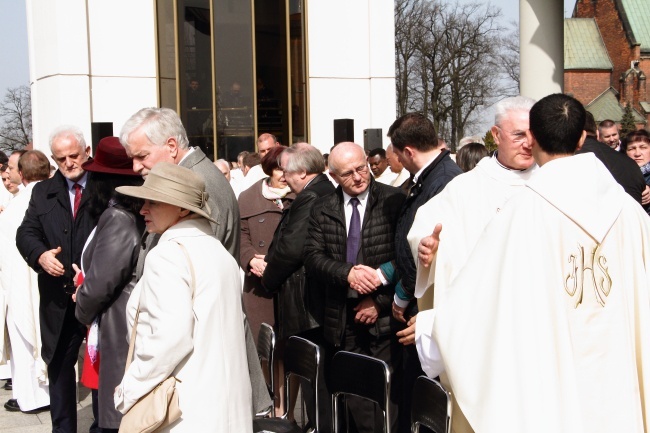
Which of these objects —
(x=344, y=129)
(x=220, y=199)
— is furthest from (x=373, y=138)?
(x=220, y=199)

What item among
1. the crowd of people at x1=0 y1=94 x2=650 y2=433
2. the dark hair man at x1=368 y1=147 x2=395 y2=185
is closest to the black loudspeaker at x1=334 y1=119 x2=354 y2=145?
the dark hair man at x1=368 y1=147 x2=395 y2=185

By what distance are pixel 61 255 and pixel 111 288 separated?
1.52m

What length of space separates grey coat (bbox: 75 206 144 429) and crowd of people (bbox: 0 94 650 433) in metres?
0.01

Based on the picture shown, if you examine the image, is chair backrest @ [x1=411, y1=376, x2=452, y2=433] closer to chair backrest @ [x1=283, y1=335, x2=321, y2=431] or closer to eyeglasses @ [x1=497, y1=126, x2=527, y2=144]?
chair backrest @ [x1=283, y1=335, x2=321, y2=431]

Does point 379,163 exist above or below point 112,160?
below

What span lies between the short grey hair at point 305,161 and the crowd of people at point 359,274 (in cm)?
1

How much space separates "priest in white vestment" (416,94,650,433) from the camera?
3.44m

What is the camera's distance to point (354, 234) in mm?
5871

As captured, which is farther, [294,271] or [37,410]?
[37,410]

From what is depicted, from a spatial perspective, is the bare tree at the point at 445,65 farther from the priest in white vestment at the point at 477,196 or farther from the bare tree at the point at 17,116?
the priest in white vestment at the point at 477,196

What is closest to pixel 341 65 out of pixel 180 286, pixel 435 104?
pixel 180 286

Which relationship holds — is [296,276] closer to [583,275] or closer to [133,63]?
[583,275]

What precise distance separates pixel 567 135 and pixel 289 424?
248cm

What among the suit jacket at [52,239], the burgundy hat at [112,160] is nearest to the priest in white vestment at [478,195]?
the burgundy hat at [112,160]
